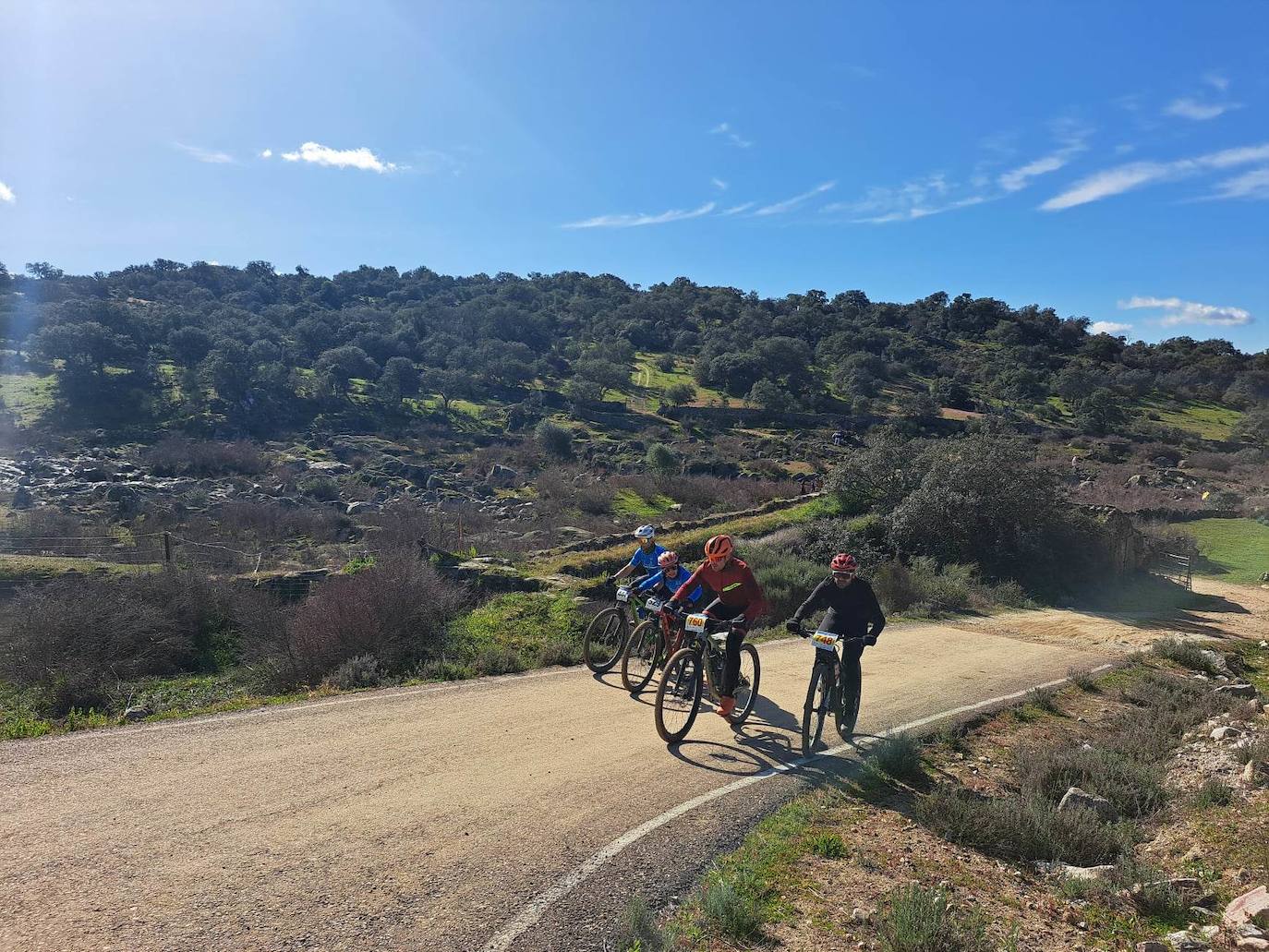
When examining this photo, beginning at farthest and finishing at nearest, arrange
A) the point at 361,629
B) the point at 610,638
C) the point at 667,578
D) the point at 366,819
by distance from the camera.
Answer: the point at 361,629 → the point at 610,638 → the point at 667,578 → the point at 366,819

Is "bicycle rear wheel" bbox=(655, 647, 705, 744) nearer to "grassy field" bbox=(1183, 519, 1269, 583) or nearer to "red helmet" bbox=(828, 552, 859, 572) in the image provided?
"red helmet" bbox=(828, 552, 859, 572)

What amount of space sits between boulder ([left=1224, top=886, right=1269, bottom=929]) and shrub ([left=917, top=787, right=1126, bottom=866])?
964 mm

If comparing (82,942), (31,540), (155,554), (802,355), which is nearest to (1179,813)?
(82,942)

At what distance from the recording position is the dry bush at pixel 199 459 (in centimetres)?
4141

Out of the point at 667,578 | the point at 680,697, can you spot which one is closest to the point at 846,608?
the point at 680,697

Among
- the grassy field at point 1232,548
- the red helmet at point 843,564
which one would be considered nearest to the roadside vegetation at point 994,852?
the red helmet at point 843,564

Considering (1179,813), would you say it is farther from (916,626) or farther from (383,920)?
A: (916,626)

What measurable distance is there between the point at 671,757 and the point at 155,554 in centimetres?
1747

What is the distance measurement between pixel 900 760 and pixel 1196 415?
284 feet

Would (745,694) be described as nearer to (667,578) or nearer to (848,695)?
(848,695)

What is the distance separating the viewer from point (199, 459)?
4259cm

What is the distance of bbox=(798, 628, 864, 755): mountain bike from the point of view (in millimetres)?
6957

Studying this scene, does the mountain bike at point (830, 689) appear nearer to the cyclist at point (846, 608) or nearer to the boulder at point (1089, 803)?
the cyclist at point (846, 608)

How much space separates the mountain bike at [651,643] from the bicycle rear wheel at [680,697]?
1.50ft
